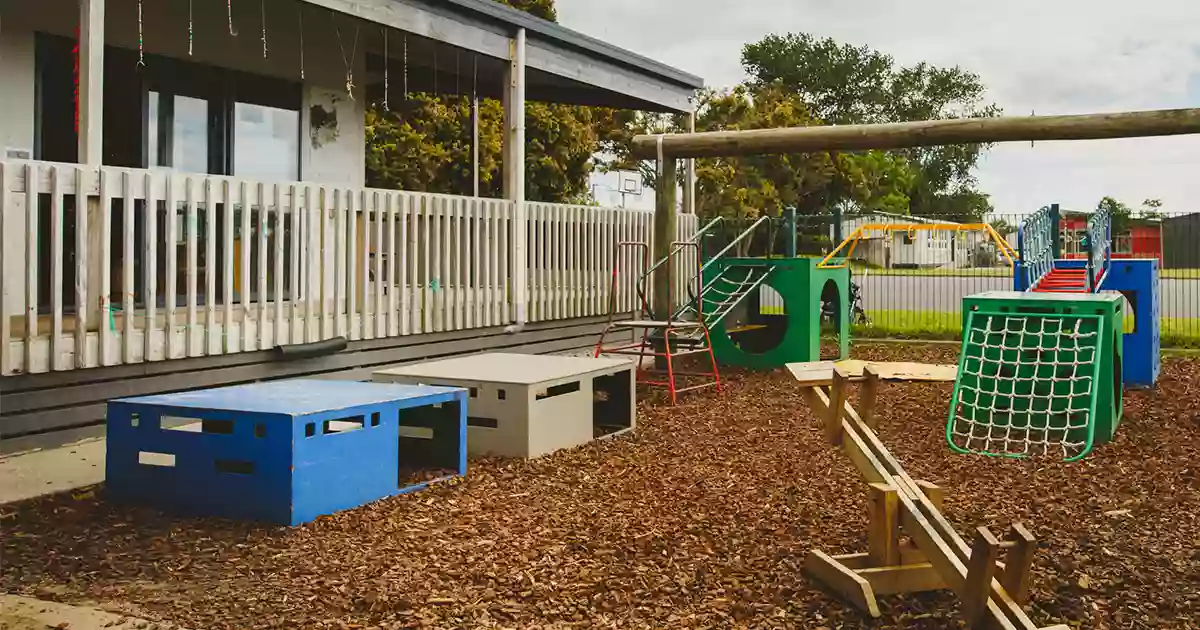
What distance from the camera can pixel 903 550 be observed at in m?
4.10

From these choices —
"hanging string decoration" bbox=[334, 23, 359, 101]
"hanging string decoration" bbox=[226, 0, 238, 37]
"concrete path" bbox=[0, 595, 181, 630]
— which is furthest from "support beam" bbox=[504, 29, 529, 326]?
"concrete path" bbox=[0, 595, 181, 630]

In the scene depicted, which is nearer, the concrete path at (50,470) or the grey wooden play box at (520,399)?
the concrete path at (50,470)

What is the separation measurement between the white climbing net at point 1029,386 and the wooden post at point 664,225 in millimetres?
3779

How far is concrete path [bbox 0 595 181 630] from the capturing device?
146 inches

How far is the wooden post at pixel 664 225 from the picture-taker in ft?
37.2

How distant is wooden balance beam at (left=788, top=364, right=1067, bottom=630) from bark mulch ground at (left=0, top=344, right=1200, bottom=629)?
10 cm

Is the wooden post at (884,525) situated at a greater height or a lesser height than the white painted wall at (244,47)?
lesser

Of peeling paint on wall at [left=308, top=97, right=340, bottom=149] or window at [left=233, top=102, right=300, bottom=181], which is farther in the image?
peeling paint on wall at [left=308, top=97, right=340, bottom=149]

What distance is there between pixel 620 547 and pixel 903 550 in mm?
1245

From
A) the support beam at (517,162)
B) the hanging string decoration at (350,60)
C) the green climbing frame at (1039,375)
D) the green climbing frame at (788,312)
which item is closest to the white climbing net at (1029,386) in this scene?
the green climbing frame at (1039,375)

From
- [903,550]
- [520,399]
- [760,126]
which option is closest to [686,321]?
[520,399]

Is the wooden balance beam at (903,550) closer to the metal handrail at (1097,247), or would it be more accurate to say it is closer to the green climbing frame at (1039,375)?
the green climbing frame at (1039,375)

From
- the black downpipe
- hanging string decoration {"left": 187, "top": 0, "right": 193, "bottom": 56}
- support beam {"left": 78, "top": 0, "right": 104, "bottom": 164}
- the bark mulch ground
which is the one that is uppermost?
hanging string decoration {"left": 187, "top": 0, "right": 193, "bottom": 56}

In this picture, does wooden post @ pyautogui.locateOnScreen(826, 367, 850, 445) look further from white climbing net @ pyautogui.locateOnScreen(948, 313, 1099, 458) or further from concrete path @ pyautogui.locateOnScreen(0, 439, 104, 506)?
concrete path @ pyautogui.locateOnScreen(0, 439, 104, 506)
